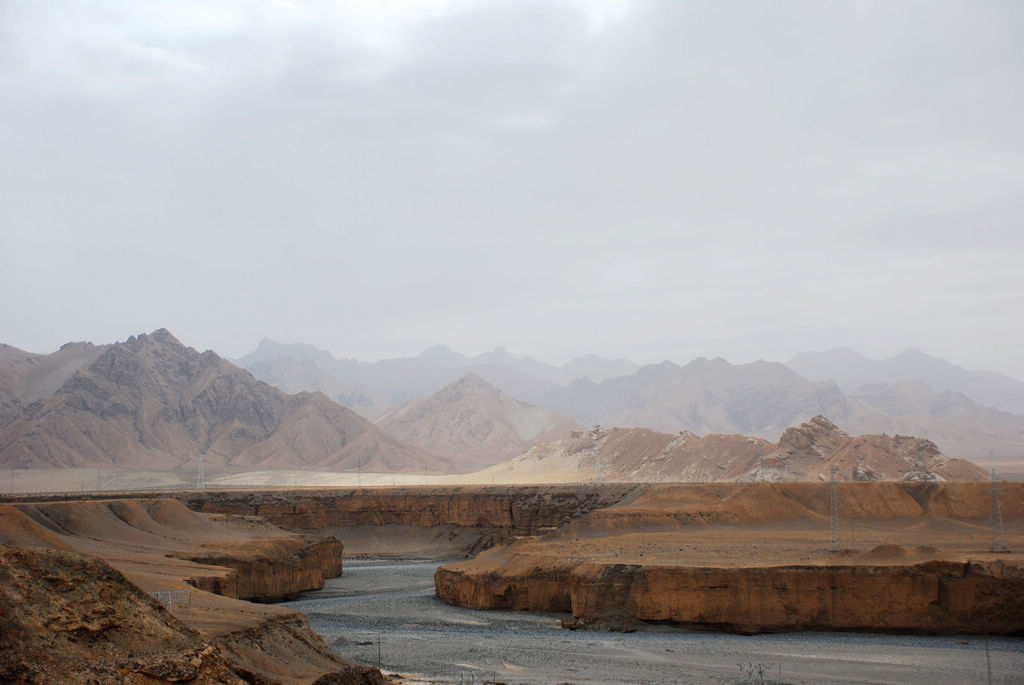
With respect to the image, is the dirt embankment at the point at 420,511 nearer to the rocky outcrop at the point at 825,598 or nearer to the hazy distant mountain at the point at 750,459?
the hazy distant mountain at the point at 750,459

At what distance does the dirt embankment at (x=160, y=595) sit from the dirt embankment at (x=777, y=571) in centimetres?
1327

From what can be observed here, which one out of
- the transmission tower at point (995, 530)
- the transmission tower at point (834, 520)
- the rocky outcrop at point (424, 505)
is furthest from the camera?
the rocky outcrop at point (424, 505)

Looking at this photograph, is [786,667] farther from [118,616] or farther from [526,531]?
[526,531]

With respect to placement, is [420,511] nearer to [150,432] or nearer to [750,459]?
[750,459]

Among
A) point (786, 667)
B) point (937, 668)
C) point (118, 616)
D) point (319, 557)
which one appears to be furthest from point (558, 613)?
point (118, 616)

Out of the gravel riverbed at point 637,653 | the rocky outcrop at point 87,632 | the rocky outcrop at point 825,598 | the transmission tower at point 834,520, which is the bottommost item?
the gravel riverbed at point 637,653

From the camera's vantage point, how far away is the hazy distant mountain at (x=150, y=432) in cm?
16700

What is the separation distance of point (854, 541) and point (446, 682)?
34.4 metres

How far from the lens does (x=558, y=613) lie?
5119 centimetres

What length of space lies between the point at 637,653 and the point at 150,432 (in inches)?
6374

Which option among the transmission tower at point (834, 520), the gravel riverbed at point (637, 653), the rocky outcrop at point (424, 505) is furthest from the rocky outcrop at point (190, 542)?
the transmission tower at point (834, 520)

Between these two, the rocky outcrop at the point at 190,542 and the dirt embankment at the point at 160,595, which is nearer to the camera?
the dirt embankment at the point at 160,595

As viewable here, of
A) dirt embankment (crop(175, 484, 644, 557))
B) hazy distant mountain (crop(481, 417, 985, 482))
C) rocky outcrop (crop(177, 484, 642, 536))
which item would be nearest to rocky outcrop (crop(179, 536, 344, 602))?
dirt embankment (crop(175, 484, 644, 557))

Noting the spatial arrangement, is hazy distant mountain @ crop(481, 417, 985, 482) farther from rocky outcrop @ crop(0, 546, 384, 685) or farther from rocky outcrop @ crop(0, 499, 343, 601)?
rocky outcrop @ crop(0, 546, 384, 685)
